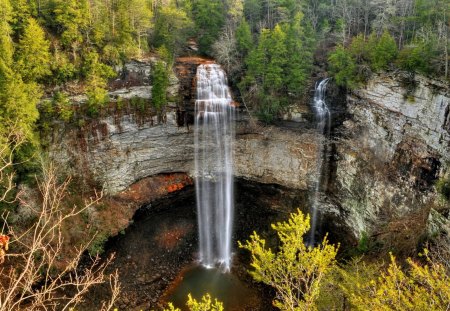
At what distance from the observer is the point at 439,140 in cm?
1894

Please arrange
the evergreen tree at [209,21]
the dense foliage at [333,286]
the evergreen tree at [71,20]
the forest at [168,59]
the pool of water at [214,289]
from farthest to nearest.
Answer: the evergreen tree at [209,21] < the evergreen tree at [71,20] < the pool of water at [214,289] < the forest at [168,59] < the dense foliage at [333,286]

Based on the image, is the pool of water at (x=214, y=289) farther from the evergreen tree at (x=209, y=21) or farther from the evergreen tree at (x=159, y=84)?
the evergreen tree at (x=209, y=21)

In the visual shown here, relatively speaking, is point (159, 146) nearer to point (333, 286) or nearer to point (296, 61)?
point (296, 61)

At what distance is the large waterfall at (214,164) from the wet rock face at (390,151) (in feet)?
29.5

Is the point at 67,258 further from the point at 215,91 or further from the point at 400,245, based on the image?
the point at 400,245

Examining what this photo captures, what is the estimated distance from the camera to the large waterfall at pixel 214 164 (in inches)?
1066

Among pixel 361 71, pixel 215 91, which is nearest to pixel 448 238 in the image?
pixel 361 71

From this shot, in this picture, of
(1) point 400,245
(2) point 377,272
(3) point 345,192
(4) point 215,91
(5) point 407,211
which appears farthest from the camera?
(4) point 215,91

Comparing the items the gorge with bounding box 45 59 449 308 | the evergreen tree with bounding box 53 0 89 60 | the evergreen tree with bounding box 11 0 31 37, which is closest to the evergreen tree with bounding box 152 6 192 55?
the gorge with bounding box 45 59 449 308

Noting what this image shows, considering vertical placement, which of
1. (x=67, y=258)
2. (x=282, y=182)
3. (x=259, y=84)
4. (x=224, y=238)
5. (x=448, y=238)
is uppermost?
(x=259, y=84)

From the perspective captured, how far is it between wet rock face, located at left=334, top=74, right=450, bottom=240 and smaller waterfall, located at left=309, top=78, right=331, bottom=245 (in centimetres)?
119

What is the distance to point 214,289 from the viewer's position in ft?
77.8

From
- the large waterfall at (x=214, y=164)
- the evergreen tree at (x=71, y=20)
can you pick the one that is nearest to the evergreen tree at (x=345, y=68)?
the large waterfall at (x=214, y=164)

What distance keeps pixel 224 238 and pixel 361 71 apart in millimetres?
16463
